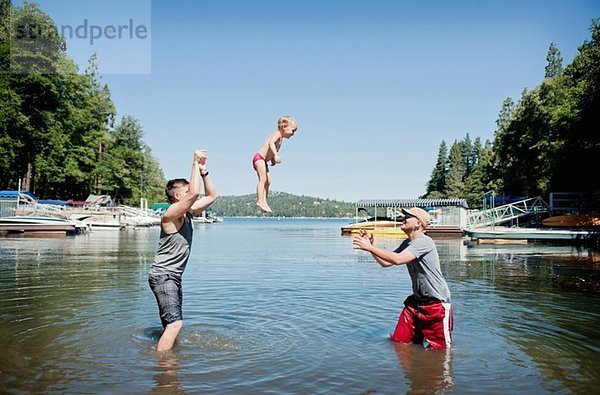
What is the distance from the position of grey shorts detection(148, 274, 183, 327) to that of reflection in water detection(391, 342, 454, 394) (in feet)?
9.88

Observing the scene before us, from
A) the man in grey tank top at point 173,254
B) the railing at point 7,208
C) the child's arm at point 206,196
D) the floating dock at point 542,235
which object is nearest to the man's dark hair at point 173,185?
the man in grey tank top at point 173,254

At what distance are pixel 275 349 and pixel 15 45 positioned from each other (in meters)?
53.7

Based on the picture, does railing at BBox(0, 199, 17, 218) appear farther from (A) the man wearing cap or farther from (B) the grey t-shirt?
(B) the grey t-shirt

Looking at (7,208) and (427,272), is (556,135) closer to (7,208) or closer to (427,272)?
(427,272)

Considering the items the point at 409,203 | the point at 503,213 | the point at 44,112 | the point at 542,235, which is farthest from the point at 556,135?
the point at 44,112

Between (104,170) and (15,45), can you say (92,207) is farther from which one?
(15,45)

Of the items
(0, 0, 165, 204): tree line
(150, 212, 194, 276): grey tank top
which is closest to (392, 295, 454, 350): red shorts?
(150, 212, 194, 276): grey tank top

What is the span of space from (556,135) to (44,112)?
157 ft

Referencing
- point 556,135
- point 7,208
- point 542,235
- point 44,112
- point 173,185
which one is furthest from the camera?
point 44,112

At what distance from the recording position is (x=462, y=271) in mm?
18109

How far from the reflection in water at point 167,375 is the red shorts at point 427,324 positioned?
3.19m

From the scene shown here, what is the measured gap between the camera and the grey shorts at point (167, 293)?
6746mm

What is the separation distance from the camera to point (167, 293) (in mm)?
6766

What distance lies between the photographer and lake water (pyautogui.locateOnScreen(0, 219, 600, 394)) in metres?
5.88
